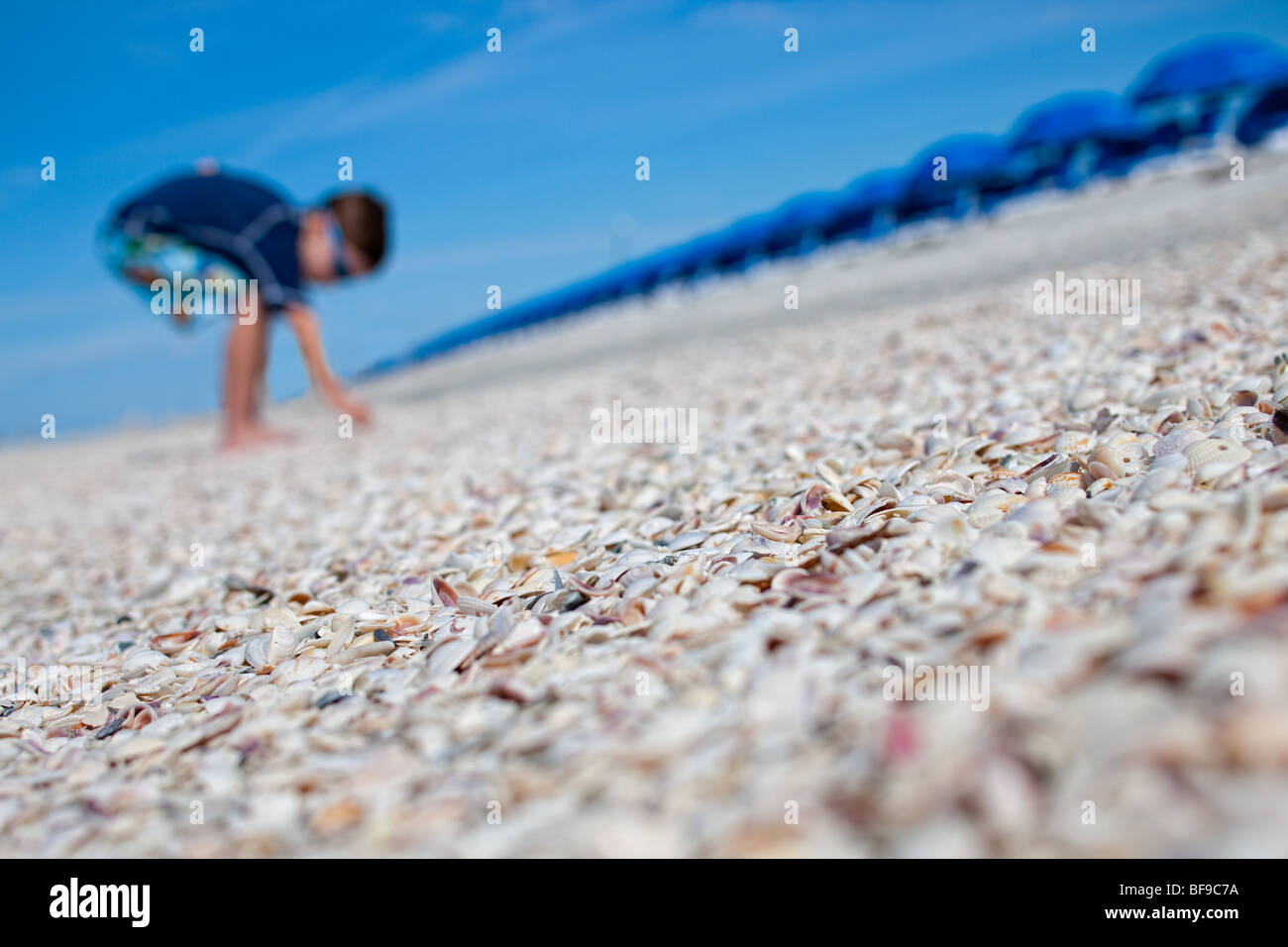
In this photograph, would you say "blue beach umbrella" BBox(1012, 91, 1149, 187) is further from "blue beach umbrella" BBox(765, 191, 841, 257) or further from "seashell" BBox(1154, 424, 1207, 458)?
"seashell" BBox(1154, 424, 1207, 458)

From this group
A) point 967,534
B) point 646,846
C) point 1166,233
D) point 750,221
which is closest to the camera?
point 646,846

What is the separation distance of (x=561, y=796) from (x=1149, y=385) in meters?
2.59

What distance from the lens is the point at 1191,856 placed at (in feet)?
3.20

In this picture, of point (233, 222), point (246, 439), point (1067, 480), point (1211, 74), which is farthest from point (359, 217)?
point (1211, 74)

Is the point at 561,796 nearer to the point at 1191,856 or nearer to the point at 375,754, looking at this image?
the point at 375,754

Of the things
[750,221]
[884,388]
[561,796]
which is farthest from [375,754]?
[750,221]

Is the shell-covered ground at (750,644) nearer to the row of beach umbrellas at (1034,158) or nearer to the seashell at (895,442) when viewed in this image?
the seashell at (895,442)

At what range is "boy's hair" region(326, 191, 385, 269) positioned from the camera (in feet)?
22.4

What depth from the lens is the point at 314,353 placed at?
657 centimetres

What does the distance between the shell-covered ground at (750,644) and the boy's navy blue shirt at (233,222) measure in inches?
106

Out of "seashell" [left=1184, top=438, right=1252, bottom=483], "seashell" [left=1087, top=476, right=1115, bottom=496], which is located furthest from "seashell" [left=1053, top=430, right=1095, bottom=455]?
"seashell" [left=1184, top=438, right=1252, bottom=483]

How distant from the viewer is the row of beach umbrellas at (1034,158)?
19.7 metres

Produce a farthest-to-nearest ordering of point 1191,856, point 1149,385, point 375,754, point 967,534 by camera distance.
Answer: point 1149,385
point 967,534
point 375,754
point 1191,856

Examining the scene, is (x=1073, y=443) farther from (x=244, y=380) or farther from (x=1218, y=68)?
(x=1218, y=68)
